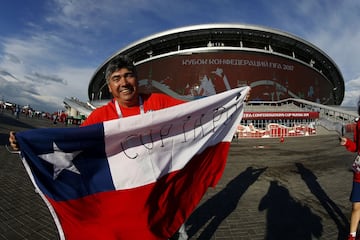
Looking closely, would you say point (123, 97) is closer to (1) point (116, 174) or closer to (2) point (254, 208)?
(1) point (116, 174)

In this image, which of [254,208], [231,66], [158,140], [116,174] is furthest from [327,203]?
[231,66]

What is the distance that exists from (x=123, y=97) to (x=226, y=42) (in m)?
43.7

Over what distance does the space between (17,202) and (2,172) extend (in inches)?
126

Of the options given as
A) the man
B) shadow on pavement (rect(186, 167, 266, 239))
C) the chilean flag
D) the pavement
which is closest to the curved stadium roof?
the pavement

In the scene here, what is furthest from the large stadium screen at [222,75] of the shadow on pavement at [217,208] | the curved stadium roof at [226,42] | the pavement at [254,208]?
the shadow on pavement at [217,208]

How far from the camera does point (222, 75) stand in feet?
127

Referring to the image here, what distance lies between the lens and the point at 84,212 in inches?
91.3

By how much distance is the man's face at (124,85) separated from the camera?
2514 millimetres

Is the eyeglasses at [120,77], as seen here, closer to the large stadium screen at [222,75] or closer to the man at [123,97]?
the man at [123,97]

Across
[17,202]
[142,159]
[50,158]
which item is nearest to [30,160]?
[50,158]

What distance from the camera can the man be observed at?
8.27 ft

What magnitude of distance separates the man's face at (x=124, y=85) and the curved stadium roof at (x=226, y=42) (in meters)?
38.5

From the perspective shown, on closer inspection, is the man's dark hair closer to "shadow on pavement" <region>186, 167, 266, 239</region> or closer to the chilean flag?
the chilean flag

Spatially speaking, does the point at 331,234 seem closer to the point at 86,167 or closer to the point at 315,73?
the point at 86,167
